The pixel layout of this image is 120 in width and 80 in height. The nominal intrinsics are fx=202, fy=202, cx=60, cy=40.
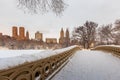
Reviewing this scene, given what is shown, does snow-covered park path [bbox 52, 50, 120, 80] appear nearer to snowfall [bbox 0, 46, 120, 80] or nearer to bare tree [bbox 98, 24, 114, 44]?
snowfall [bbox 0, 46, 120, 80]

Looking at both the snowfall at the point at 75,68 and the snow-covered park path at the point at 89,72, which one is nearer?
the snowfall at the point at 75,68

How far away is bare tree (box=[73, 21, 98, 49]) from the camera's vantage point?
7386 cm

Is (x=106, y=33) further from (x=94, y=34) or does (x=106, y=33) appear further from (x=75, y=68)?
(x=75, y=68)

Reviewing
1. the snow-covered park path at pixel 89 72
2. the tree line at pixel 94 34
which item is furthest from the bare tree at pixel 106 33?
the snow-covered park path at pixel 89 72

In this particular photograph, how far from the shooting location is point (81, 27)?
75.2 meters

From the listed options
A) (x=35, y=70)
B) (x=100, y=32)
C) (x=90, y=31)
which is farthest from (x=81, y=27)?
(x=35, y=70)

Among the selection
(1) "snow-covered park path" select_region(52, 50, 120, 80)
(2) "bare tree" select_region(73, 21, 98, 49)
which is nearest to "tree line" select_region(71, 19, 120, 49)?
(2) "bare tree" select_region(73, 21, 98, 49)

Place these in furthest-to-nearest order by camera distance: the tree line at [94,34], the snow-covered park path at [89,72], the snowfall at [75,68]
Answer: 1. the tree line at [94,34]
2. the snow-covered park path at [89,72]
3. the snowfall at [75,68]

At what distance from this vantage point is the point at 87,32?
242 ft

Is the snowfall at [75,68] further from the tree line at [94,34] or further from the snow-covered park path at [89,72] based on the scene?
the tree line at [94,34]

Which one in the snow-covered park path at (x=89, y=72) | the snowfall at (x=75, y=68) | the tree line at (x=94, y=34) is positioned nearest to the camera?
the snowfall at (x=75, y=68)

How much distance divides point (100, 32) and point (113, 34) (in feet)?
19.0

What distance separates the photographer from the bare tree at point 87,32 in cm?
7386

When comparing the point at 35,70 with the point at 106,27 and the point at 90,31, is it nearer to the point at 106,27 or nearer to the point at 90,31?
the point at 90,31
